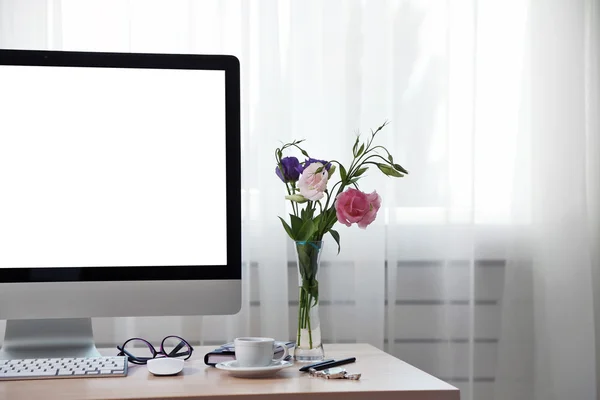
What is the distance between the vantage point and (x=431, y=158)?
1865 millimetres

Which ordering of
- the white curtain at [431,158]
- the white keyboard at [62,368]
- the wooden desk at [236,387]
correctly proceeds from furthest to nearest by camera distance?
the white curtain at [431,158], the white keyboard at [62,368], the wooden desk at [236,387]

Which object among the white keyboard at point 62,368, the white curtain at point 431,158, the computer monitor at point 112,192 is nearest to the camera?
the white keyboard at point 62,368

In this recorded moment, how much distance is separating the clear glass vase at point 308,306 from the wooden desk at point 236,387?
94 mm

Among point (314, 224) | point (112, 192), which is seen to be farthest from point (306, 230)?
point (112, 192)

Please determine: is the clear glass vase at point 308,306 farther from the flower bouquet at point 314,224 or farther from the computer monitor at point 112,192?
the computer monitor at point 112,192

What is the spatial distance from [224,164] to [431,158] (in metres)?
0.79

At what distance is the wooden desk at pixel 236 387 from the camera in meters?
0.95

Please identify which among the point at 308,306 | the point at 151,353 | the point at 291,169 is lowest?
the point at 151,353

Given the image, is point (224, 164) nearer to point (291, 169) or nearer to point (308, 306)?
point (291, 169)

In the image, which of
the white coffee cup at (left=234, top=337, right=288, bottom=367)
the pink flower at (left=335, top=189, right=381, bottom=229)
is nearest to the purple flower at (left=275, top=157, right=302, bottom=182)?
the pink flower at (left=335, top=189, right=381, bottom=229)

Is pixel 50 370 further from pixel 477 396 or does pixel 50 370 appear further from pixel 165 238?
pixel 477 396

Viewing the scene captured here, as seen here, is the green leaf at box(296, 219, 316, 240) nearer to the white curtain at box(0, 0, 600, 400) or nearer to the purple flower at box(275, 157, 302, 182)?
the purple flower at box(275, 157, 302, 182)

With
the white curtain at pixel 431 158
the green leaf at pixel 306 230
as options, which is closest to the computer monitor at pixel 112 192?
the green leaf at pixel 306 230

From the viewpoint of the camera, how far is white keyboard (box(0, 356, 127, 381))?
3.44 feet
